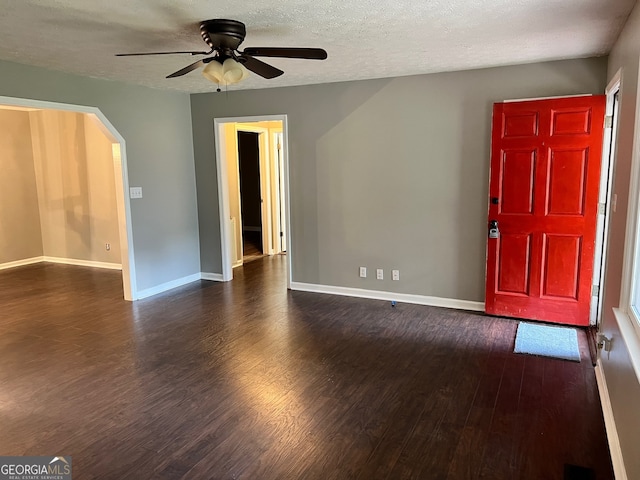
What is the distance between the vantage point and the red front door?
3.87 m

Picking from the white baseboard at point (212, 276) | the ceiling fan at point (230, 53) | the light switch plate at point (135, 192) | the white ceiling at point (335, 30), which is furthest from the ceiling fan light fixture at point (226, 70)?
the white baseboard at point (212, 276)

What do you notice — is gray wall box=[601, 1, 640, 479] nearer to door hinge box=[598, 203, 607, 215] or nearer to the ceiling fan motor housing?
door hinge box=[598, 203, 607, 215]

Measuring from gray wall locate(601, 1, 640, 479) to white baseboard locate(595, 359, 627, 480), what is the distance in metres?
0.06

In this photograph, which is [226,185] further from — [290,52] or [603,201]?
[603,201]

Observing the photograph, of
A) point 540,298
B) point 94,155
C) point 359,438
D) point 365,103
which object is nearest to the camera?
point 359,438

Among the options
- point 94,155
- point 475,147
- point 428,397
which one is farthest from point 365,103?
point 94,155

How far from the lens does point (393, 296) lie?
16.3ft

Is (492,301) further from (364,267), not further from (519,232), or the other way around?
(364,267)

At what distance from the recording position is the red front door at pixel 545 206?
387 cm

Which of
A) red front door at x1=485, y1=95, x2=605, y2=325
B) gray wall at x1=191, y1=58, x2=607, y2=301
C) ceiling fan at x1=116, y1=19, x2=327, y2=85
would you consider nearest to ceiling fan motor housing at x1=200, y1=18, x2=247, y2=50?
ceiling fan at x1=116, y1=19, x2=327, y2=85

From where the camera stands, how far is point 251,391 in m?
3.01

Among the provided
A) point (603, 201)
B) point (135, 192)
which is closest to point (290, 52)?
point (603, 201)

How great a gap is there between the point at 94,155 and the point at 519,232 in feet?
19.2

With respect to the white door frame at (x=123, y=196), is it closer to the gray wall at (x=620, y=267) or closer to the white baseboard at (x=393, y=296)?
the white baseboard at (x=393, y=296)
